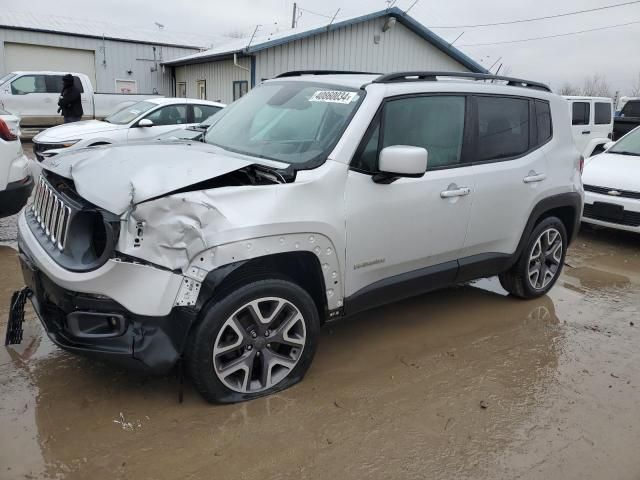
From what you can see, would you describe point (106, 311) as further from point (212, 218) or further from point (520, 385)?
point (520, 385)

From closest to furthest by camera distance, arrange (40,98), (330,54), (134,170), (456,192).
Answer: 1. (134,170)
2. (456,192)
3. (40,98)
4. (330,54)

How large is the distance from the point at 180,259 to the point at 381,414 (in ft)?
4.78

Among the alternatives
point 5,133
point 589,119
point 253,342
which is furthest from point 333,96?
point 589,119

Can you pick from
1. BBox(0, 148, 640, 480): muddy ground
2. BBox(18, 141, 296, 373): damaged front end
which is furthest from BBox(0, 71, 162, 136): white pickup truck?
BBox(18, 141, 296, 373): damaged front end

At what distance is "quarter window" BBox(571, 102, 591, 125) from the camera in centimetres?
1296

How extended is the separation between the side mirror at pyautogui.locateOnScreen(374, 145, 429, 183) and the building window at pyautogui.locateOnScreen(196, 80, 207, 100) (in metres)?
18.1

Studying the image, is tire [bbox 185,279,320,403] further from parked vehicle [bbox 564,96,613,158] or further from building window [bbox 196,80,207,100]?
building window [bbox 196,80,207,100]

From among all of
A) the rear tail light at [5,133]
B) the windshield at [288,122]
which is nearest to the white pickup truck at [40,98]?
the rear tail light at [5,133]

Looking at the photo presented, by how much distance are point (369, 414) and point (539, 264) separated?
2.60 meters

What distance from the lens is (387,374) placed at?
3.54 meters

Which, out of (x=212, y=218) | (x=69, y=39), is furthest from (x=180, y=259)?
(x=69, y=39)

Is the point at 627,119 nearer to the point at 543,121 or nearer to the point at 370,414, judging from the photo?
the point at 543,121

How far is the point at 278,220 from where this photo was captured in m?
2.88

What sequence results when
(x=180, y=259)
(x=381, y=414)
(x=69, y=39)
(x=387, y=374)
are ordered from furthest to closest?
(x=69, y=39)
(x=387, y=374)
(x=381, y=414)
(x=180, y=259)
